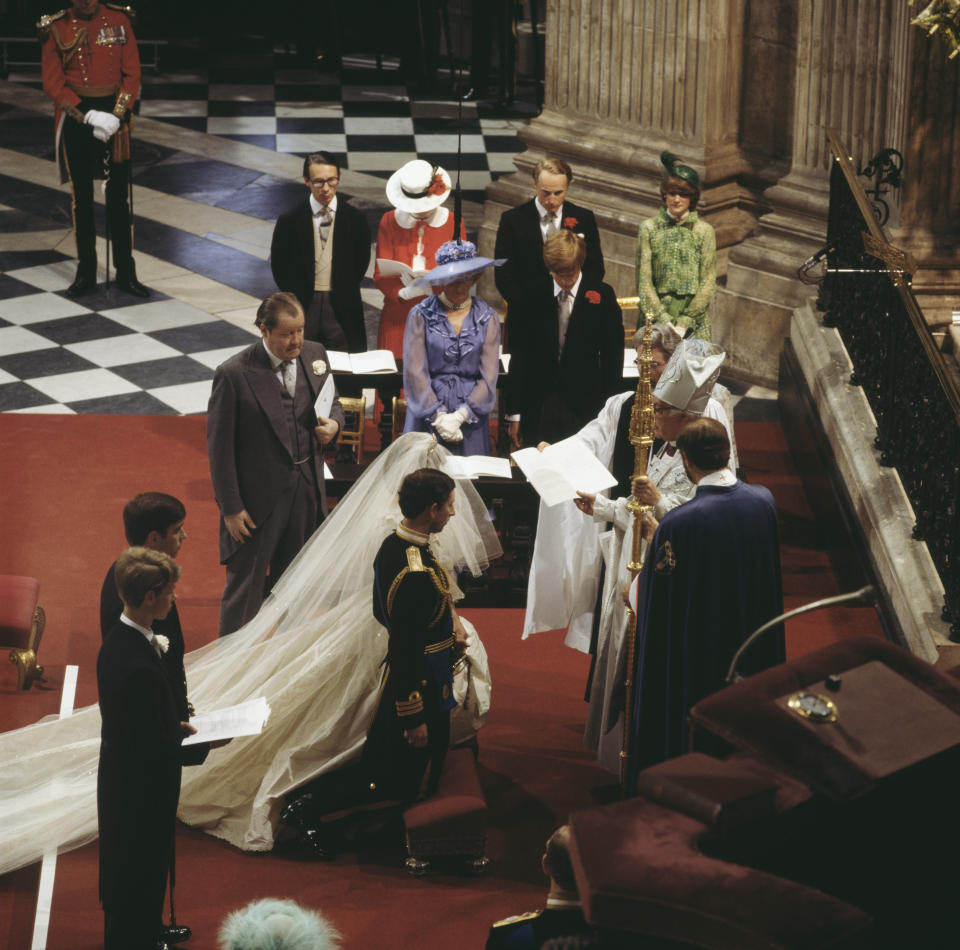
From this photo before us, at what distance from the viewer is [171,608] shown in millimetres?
4242

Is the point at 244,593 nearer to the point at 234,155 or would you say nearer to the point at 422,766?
the point at 422,766

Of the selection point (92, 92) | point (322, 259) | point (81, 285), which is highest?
point (92, 92)

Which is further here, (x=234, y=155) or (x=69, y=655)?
(x=234, y=155)

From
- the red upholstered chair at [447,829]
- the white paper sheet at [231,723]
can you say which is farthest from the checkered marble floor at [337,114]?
the white paper sheet at [231,723]

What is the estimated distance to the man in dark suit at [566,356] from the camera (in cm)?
670

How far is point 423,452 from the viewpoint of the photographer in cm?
539

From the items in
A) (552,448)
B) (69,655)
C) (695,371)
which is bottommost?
(69,655)

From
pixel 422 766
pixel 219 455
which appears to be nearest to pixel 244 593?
pixel 219 455

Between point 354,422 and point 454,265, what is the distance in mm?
1356

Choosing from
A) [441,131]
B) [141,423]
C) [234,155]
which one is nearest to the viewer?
[141,423]

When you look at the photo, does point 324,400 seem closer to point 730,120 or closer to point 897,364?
point 897,364

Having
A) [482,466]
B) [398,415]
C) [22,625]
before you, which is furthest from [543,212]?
[22,625]

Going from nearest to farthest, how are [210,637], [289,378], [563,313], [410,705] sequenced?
[410,705]
[289,378]
[210,637]
[563,313]

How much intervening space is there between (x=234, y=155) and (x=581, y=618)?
8922 mm
